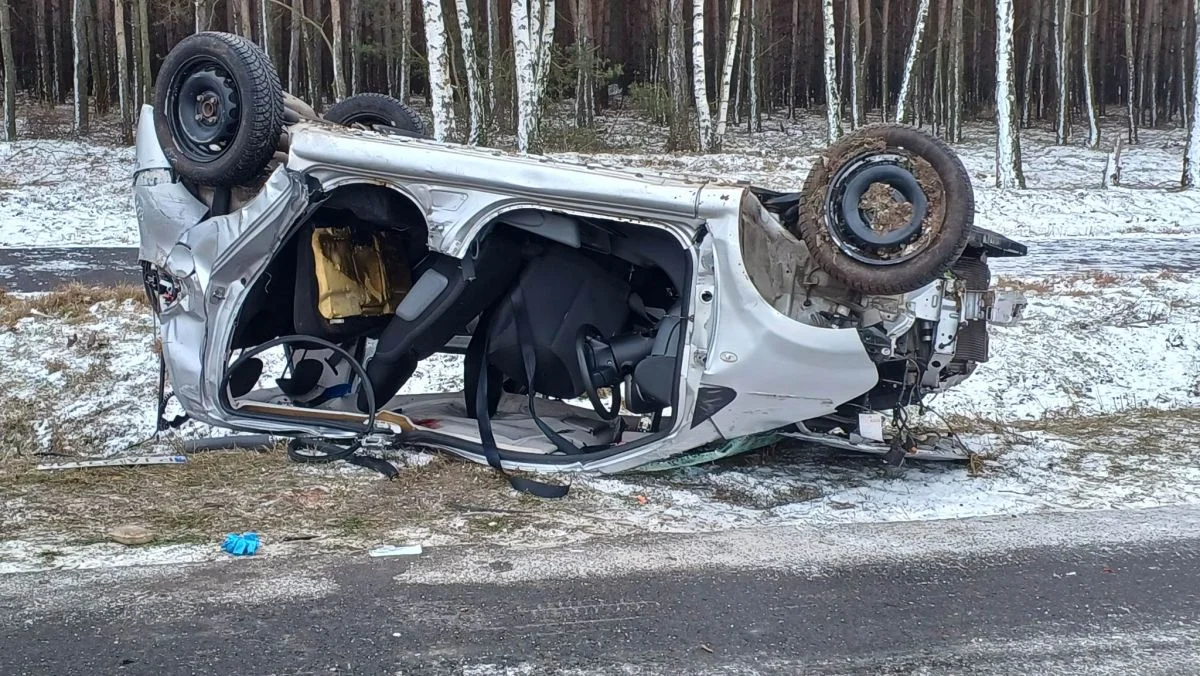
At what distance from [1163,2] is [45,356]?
3682 cm

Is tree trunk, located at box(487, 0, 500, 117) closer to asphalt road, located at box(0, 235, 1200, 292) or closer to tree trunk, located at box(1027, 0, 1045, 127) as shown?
asphalt road, located at box(0, 235, 1200, 292)

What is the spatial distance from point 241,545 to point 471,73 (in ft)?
50.0

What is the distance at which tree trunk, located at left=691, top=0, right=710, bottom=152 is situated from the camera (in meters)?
17.4

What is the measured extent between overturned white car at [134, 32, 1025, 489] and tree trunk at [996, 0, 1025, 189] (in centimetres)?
1357

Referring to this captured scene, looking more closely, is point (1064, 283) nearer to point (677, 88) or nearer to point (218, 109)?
point (218, 109)

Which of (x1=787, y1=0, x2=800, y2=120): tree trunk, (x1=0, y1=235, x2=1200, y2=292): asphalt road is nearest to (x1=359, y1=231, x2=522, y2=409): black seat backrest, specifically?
(x1=0, y1=235, x2=1200, y2=292): asphalt road

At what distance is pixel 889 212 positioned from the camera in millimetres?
3775

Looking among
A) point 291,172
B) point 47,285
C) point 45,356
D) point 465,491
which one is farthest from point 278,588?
point 47,285

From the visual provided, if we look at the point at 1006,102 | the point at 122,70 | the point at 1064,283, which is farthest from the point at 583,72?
the point at 1064,283

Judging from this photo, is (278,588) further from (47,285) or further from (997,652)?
(47,285)

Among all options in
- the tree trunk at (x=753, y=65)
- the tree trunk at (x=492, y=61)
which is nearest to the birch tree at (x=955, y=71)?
the tree trunk at (x=753, y=65)

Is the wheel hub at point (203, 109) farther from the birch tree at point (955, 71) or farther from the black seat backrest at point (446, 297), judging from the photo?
the birch tree at point (955, 71)

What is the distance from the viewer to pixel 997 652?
2.59 meters

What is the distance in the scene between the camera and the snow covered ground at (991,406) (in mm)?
3900
